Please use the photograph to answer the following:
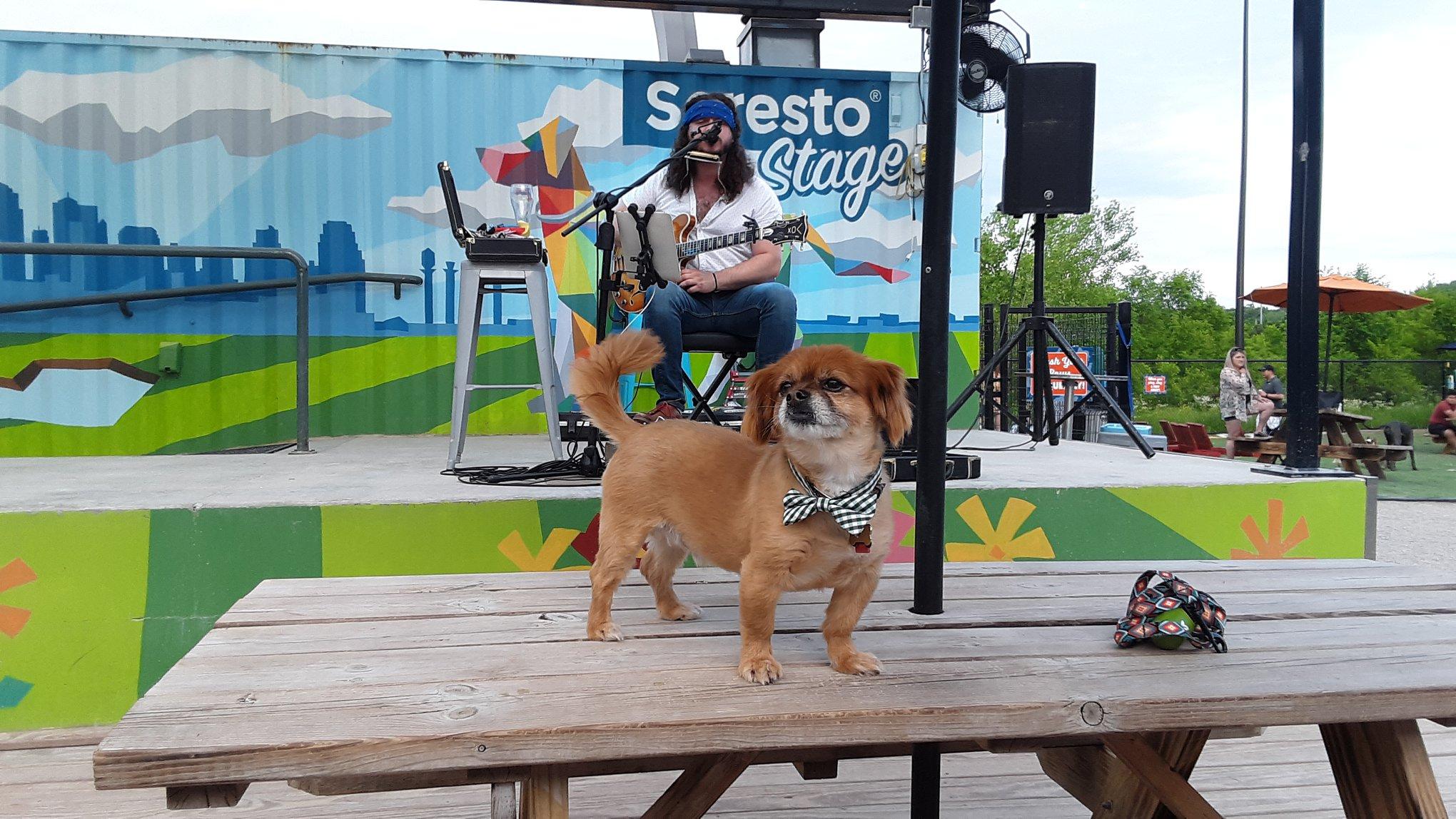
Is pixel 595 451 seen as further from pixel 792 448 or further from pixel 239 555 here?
pixel 792 448

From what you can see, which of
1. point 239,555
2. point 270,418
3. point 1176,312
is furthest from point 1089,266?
point 239,555

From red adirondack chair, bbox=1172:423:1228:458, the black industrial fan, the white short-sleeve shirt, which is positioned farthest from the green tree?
the white short-sleeve shirt

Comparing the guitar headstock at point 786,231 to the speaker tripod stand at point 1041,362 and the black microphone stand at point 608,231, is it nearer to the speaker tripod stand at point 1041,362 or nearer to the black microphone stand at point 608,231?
the black microphone stand at point 608,231

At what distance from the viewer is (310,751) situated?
101 cm

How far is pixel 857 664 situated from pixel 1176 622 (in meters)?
0.50

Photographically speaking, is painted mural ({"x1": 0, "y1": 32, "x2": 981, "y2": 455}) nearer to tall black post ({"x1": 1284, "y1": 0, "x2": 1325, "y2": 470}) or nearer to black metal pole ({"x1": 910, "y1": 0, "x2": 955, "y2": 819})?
tall black post ({"x1": 1284, "y1": 0, "x2": 1325, "y2": 470})

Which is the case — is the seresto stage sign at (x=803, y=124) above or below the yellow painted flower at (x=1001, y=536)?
above

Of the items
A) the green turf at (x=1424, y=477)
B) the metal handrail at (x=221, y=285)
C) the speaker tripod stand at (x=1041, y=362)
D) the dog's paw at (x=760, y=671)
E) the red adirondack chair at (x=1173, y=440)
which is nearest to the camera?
the dog's paw at (x=760, y=671)

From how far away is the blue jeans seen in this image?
3.46 metres

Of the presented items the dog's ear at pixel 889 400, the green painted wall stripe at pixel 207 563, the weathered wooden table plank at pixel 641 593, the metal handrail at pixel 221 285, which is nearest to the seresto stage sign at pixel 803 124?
the metal handrail at pixel 221 285

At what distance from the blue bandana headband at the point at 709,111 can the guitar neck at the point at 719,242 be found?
0.42 meters

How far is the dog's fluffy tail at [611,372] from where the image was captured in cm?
164

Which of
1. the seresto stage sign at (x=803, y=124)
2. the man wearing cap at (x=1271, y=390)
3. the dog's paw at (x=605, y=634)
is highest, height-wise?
the seresto stage sign at (x=803, y=124)

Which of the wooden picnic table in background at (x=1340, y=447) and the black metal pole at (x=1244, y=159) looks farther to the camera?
the black metal pole at (x=1244, y=159)
